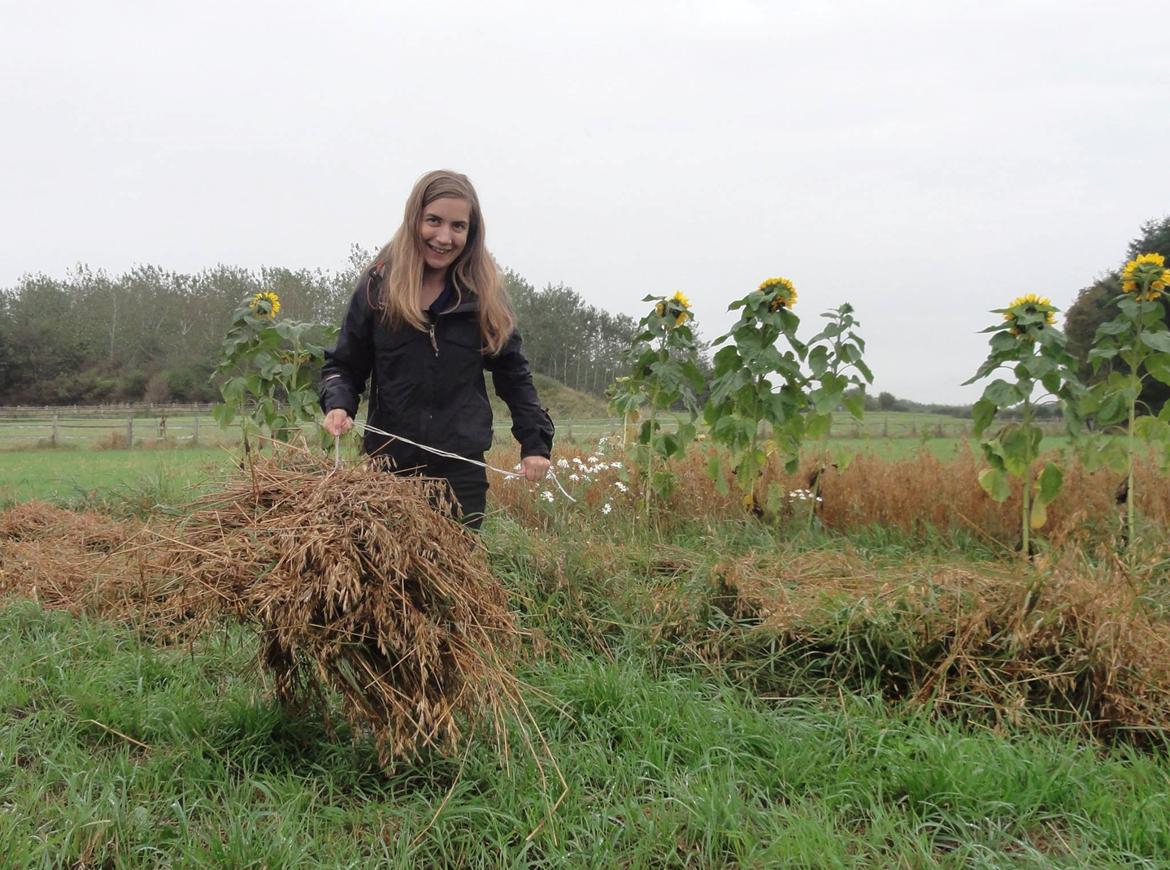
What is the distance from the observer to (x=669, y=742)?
8.86 feet

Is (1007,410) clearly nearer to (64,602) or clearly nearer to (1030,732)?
(1030,732)

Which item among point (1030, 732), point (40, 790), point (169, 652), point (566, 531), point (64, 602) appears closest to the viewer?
point (40, 790)

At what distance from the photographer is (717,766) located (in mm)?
2602

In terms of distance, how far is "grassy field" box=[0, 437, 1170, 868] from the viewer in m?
2.21

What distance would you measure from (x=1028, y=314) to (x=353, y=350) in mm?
3781

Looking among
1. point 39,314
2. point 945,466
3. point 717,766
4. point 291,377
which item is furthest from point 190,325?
point 717,766

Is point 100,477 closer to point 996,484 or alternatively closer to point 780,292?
point 780,292

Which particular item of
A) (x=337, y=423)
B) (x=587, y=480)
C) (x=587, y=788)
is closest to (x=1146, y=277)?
(x=587, y=480)

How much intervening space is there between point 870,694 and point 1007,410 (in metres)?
2.61

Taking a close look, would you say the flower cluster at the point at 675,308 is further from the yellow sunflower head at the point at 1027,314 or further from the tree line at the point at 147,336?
the tree line at the point at 147,336

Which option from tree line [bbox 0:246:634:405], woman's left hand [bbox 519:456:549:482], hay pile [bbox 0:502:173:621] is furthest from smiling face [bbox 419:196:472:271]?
tree line [bbox 0:246:634:405]

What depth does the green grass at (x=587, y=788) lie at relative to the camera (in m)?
2.17

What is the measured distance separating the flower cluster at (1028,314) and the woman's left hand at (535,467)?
308 cm

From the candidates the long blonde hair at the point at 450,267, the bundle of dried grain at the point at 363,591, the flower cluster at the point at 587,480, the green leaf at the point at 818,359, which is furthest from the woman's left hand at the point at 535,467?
the green leaf at the point at 818,359
